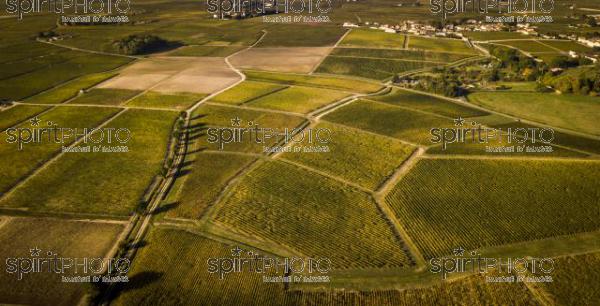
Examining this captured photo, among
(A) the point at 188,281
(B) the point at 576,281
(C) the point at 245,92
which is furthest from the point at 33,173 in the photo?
(B) the point at 576,281

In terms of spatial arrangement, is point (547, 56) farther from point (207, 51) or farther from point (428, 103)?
point (207, 51)

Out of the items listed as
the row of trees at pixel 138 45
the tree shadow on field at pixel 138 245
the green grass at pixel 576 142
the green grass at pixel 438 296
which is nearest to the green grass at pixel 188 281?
the tree shadow on field at pixel 138 245

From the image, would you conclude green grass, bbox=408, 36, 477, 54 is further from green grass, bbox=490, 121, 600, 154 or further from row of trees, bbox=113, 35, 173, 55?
row of trees, bbox=113, 35, 173, 55

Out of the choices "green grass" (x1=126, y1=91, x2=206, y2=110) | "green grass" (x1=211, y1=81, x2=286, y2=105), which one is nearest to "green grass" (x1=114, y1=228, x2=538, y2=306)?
"green grass" (x1=126, y1=91, x2=206, y2=110)

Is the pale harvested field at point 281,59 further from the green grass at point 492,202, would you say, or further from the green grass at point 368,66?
the green grass at point 492,202

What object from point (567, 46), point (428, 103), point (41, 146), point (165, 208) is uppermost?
point (567, 46)

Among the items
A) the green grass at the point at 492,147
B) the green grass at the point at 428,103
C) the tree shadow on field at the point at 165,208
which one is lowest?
the tree shadow on field at the point at 165,208

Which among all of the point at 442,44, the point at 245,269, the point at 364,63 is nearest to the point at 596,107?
the point at 364,63
